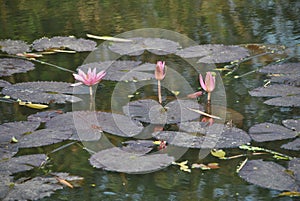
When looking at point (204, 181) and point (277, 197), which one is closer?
point (277, 197)

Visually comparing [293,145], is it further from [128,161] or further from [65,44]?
[65,44]

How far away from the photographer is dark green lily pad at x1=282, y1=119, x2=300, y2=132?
1.70 metres

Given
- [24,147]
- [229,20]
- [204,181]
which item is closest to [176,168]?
[204,181]

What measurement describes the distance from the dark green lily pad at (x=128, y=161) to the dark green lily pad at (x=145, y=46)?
0.95 metres

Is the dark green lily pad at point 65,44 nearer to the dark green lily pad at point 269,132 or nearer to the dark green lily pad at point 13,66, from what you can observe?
the dark green lily pad at point 13,66

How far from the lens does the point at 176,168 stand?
5.06 ft

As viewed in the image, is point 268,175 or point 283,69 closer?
point 268,175

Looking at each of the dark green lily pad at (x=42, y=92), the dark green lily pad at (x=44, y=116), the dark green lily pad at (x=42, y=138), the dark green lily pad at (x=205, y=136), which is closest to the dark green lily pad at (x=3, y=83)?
the dark green lily pad at (x=42, y=92)

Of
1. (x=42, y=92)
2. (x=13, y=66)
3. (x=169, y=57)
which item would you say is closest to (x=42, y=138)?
(x=42, y=92)

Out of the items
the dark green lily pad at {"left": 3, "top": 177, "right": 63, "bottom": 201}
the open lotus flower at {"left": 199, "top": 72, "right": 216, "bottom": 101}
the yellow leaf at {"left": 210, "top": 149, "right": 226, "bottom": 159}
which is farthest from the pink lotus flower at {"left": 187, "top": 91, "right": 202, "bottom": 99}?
the dark green lily pad at {"left": 3, "top": 177, "right": 63, "bottom": 201}

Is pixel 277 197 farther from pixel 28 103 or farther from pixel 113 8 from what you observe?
pixel 113 8

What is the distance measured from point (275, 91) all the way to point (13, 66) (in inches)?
41.9

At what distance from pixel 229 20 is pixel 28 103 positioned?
1.32 metres

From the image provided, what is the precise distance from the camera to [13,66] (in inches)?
93.9
